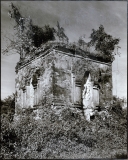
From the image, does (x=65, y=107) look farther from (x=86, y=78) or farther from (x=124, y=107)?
(x=124, y=107)

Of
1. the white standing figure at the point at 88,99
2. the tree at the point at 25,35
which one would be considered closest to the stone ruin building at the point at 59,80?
the white standing figure at the point at 88,99

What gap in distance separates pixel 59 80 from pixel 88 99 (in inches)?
25.4

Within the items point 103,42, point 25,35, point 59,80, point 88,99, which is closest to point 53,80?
point 59,80

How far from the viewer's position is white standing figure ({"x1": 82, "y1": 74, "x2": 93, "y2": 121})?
5601mm

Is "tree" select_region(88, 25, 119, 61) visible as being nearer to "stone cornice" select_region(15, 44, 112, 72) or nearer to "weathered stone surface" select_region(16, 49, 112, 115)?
"stone cornice" select_region(15, 44, 112, 72)

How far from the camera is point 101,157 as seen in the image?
5.59m

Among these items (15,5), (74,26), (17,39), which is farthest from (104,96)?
(15,5)

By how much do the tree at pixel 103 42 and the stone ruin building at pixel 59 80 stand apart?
19 cm

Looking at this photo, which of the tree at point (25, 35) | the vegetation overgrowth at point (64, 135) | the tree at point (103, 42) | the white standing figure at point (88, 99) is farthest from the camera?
the tree at point (103, 42)

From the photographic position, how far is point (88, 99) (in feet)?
18.5

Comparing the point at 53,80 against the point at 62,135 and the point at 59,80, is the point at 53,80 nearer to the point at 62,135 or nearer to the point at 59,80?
the point at 59,80

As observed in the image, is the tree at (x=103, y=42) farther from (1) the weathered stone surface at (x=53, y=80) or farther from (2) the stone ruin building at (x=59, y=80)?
(1) the weathered stone surface at (x=53, y=80)

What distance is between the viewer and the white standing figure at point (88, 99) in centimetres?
560

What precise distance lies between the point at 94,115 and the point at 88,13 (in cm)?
179
